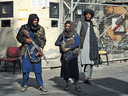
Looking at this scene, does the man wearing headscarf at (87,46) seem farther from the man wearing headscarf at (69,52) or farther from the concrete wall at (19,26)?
the concrete wall at (19,26)

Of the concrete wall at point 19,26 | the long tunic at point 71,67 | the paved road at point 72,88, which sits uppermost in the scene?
the concrete wall at point 19,26

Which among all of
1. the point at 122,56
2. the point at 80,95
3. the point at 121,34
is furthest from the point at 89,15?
the point at 121,34

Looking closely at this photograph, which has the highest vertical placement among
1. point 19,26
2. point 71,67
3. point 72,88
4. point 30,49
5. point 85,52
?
point 19,26

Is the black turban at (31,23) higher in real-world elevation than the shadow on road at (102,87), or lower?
higher

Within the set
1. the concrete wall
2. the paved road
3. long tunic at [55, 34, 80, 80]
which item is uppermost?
the concrete wall

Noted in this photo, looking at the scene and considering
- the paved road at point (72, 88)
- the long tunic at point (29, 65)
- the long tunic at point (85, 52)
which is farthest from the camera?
the long tunic at point (85, 52)

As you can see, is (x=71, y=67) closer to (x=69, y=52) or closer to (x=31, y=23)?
(x=69, y=52)

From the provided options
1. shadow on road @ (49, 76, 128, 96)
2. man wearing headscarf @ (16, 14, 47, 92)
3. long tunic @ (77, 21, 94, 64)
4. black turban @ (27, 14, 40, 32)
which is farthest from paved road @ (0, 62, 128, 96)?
black turban @ (27, 14, 40, 32)

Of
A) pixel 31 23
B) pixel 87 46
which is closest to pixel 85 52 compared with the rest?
pixel 87 46

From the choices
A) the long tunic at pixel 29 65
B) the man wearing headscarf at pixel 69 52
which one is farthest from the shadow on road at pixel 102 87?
the long tunic at pixel 29 65

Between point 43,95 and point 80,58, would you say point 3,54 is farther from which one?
point 43,95

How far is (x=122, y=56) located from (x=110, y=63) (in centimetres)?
91

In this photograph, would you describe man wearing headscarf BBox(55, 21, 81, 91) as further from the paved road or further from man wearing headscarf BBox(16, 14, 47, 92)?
man wearing headscarf BBox(16, 14, 47, 92)

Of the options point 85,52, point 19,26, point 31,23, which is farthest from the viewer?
point 19,26
